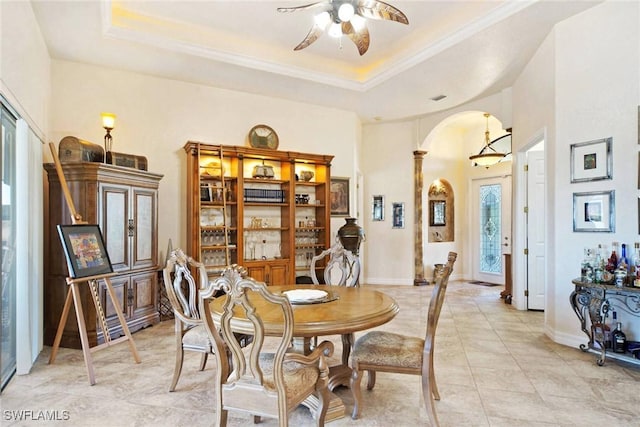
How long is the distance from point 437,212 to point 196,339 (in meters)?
6.86

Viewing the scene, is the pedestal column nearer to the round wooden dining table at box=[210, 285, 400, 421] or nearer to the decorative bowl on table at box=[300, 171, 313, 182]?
the decorative bowl on table at box=[300, 171, 313, 182]

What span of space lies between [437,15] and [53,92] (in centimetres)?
468

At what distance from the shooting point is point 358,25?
10.3ft

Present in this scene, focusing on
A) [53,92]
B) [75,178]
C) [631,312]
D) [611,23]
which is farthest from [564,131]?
[53,92]

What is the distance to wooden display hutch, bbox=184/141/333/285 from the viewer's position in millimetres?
5258

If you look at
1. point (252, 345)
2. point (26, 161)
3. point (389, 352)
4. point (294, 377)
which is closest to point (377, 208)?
point (389, 352)

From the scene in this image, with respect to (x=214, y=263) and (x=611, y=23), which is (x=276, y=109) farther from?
(x=611, y=23)

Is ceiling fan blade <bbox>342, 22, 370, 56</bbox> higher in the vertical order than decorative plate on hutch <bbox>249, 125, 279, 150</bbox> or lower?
higher

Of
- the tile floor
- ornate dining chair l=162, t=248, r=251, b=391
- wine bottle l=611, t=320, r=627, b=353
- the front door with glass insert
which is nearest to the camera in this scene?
the tile floor

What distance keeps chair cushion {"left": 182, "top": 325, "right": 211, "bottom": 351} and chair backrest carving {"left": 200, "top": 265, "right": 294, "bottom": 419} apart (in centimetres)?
88

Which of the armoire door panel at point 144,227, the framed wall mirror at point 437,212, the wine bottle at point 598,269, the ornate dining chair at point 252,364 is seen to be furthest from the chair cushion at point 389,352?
the framed wall mirror at point 437,212

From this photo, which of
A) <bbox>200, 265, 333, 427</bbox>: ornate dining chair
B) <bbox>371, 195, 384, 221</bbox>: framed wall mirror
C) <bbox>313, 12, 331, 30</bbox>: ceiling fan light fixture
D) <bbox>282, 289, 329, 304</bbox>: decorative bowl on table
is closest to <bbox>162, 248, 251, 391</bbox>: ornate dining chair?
<bbox>282, 289, 329, 304</bbox>: decorative bowl on table

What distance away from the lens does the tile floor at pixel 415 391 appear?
242 centimetres

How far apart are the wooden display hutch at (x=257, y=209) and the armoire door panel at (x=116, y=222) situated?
0.97 meters
